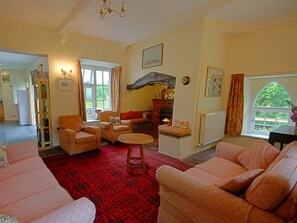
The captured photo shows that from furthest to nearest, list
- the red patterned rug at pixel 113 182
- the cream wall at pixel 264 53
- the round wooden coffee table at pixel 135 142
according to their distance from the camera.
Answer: the cream wall at pixel 264 53 < the round wooden coffee table at pixel 135 142 < the red patterned rug at pixel 113 182

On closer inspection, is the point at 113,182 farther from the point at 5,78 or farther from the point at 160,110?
the point at 5,78

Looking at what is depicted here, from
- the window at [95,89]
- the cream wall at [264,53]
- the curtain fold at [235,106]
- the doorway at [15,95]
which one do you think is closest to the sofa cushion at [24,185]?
the window at [95,89]

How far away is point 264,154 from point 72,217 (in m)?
1.88

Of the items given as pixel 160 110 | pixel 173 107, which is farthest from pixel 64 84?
pixel 160 110

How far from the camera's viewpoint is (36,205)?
1.20 metres

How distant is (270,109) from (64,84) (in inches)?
191

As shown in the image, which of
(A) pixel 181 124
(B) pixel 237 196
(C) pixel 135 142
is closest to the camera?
(B) pixel 237 196

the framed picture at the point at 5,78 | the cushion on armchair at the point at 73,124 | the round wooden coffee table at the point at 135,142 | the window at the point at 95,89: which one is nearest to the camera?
the round wooden coffee table at the point at 135,142

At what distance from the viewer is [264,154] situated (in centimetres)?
166

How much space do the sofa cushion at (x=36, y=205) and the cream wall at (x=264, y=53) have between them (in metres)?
3.81

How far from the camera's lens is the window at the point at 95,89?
461 cm

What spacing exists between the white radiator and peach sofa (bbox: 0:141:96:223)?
267 cm

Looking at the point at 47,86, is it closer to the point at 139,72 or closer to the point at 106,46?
the point at 106,46

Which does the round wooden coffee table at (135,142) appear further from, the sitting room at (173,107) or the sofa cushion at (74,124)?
the sofa cushion at (74,124)
